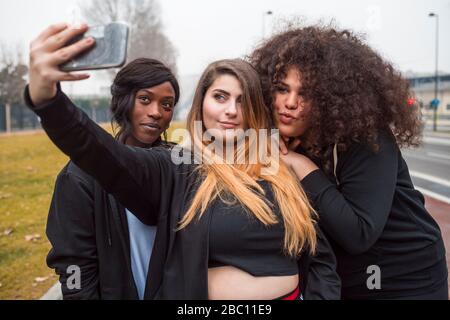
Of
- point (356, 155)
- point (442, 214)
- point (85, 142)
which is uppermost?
point (85, 142)

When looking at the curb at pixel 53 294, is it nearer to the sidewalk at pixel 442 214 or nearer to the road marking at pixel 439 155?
the sidewalk at pixel 442 214

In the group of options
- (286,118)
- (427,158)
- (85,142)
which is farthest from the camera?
(427,158)

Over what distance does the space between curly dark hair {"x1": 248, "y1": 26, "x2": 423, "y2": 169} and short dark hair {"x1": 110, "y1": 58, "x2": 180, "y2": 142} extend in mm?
767

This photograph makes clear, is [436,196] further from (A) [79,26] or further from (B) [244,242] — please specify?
(A) [79,26]

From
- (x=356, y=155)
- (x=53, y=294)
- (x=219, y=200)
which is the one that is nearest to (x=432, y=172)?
(x=53, y=294)

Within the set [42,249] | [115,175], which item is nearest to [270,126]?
[115,175]

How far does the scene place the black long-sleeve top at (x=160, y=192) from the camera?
124cm

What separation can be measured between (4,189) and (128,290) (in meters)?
7.29

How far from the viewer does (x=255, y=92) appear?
1.83 m

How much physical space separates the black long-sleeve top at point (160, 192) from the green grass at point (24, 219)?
263 centimetres

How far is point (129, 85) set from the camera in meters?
2.35

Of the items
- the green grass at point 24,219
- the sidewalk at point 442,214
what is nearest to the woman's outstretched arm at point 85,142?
the green grass at point 24,219

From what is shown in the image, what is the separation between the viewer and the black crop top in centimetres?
158

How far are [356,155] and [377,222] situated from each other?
0.98 feet
